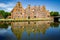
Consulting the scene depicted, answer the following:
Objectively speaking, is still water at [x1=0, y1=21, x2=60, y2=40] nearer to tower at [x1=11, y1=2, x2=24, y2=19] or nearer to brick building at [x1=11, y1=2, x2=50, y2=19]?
tower at [x1=11, y1=2, x2=24, y2=19]

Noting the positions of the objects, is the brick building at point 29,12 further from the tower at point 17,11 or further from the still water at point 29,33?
the still water at point 29,33

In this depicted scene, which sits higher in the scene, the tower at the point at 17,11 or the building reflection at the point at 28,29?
the tower at the point at 17,11

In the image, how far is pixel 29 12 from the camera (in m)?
12.9

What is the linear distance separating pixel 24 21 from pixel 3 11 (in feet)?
6.23

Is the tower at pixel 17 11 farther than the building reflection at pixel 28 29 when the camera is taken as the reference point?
Yes

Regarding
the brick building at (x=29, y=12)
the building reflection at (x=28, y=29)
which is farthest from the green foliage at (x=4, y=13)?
the building reflection at (x=28, y=29)

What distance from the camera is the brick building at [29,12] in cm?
1232

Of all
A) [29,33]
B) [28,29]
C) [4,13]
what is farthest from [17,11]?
[29,33]

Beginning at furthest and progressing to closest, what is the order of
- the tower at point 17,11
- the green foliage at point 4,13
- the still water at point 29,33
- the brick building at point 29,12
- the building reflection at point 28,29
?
the brick building at point 29,12 → the tower at point 17,11 → the green foliage at point 4,13 → the building reflection at point 28,29 → the still water at point 29,33

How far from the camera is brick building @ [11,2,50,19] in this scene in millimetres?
12320

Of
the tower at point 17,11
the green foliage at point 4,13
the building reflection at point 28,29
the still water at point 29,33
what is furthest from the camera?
the tower at point 17,11

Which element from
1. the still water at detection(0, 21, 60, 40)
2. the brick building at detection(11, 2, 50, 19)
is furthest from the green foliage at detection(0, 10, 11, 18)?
the still water at detection(0, 21, 60, 40)

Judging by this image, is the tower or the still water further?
the tower

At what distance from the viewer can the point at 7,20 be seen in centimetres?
1156
